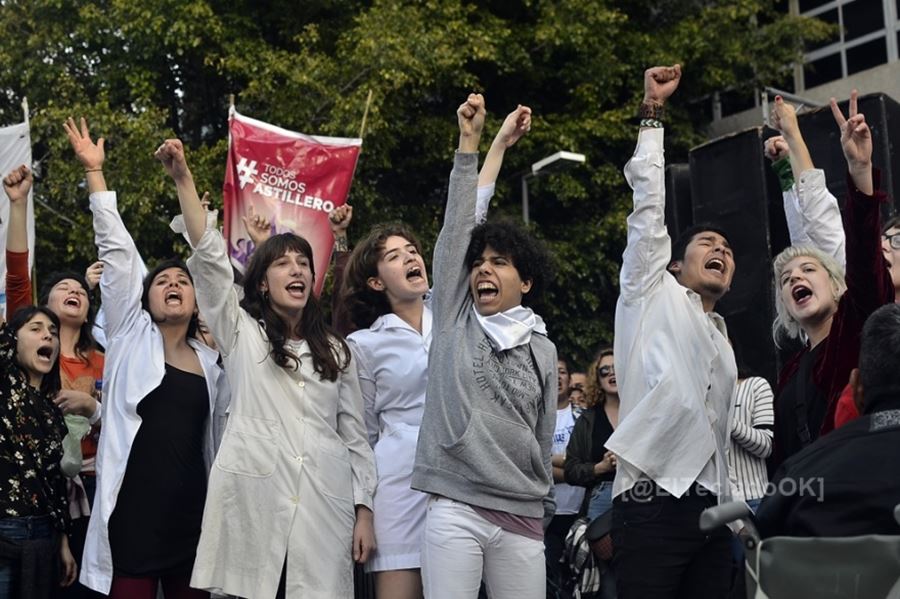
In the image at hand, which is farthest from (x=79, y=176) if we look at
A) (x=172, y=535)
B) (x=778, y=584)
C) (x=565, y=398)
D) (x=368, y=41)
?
(x=778, y=584)

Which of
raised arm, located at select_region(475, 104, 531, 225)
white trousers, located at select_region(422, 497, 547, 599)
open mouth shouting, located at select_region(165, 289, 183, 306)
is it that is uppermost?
raised arm, located at select_region(475, 104, 531, 225)

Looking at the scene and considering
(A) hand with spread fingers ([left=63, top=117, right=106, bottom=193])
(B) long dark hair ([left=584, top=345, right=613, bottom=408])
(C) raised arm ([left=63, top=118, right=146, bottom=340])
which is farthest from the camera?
(B) long dark hair ([left=584, top=345, right=613, bottom=408])

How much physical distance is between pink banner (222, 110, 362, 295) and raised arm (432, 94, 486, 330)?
3734 millimetres

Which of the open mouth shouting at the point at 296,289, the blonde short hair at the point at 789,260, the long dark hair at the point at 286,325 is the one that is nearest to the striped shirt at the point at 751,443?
the blonde short hair at the point at 789,260

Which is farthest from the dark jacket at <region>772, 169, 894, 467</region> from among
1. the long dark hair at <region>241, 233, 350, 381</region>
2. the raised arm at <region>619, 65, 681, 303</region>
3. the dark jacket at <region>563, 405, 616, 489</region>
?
the dark jacket at <region>563, 405, 616, 489</region>

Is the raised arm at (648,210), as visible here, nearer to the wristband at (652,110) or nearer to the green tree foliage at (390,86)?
the wristband at (652,110)

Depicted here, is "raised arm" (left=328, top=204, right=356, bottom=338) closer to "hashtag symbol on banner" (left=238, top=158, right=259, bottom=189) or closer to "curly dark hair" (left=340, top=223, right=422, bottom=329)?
"curly dark hair" (left=340, top=223, right=422, bottom=329)

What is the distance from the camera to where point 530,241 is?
550cm

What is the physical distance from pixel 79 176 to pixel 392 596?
1123 centimetres

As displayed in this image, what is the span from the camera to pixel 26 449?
5.89m

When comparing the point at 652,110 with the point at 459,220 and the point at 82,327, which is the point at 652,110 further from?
the point at 82,327

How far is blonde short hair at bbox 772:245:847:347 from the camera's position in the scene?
5.69 m

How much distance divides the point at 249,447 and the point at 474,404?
0.90 meters

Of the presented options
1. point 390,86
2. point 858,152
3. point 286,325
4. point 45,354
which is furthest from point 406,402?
point 390,86
